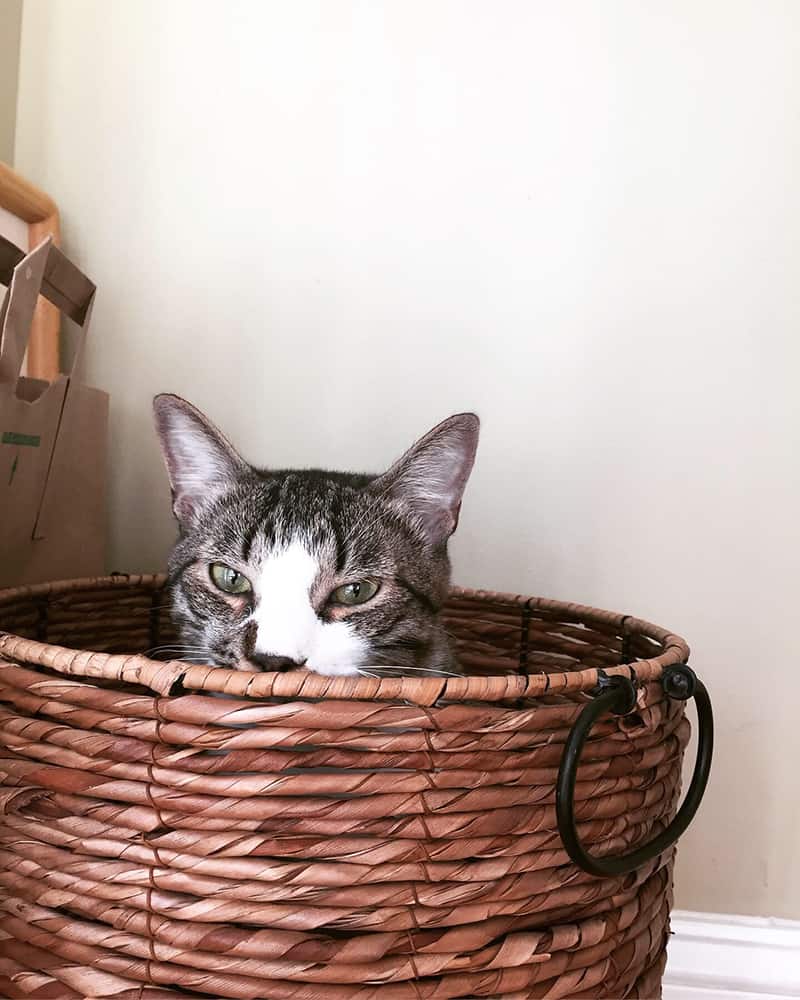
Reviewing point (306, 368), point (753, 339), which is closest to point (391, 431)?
point (306, 368)

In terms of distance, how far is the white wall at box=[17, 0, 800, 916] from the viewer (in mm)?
1159

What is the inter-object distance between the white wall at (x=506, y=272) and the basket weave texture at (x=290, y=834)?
2.12ft

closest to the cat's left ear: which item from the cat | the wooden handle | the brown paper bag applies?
the cat

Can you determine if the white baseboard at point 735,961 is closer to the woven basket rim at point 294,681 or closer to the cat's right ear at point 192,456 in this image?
the woven basket rim at point 294,681

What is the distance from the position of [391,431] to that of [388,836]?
0.78 metres

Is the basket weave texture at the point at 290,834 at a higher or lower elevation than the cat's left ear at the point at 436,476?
lower

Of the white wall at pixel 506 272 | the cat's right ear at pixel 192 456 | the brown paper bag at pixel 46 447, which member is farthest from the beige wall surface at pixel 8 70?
the cat's right ear at pixel 192 456

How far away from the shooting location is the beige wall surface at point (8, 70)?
3.90 feet

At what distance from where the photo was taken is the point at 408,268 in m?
1.21

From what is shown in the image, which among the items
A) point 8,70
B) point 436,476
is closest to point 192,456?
point 436,476

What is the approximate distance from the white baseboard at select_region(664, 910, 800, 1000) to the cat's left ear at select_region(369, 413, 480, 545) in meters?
0.76

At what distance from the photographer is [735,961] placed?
1.15m

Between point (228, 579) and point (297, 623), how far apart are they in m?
0.15

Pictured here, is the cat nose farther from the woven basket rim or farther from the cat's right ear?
the cat's right ear
